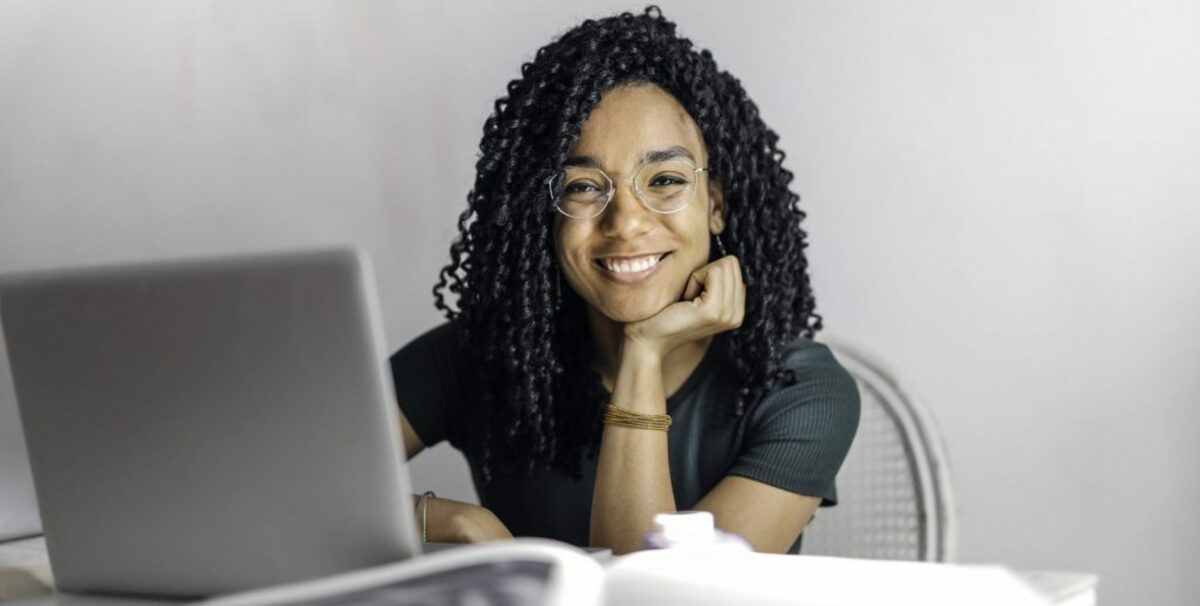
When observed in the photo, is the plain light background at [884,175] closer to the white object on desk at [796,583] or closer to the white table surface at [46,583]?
the white table surface at [46,583]

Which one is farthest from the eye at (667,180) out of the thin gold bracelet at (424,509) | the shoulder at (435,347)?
the thin gold bracelet at (424,509)

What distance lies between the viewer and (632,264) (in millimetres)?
1782

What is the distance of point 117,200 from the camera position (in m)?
2.77

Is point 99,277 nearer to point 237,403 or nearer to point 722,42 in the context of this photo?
point 237,403

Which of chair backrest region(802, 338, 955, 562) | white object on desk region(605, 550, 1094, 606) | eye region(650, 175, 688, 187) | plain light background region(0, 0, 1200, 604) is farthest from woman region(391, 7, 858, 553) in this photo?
white object on desk region(605, 550, 1094, 606)

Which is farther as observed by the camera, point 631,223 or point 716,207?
point 716,207

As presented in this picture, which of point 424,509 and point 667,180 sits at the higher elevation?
point 667,180

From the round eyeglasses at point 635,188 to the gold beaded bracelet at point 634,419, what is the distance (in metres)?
0.26

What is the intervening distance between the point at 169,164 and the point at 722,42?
117 cm

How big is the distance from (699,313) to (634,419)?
0.16 m

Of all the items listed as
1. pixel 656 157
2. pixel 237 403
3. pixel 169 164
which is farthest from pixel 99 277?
pixel 169 164

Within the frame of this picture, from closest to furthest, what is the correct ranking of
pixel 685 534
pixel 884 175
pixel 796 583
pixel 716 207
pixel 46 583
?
pixel 796 583 < pixel 685 534 < pixel 46 583 < pixel 716 207 < pixel 884 175

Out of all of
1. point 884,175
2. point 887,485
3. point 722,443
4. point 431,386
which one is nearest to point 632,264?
point 722,443

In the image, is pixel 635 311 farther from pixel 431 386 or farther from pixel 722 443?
pixel 431 386
